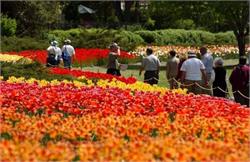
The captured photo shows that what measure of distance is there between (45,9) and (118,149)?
39.1m

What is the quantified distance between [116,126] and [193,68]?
255 inches

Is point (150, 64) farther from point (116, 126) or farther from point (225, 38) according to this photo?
point (225, 38)

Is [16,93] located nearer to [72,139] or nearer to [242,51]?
[72,139]

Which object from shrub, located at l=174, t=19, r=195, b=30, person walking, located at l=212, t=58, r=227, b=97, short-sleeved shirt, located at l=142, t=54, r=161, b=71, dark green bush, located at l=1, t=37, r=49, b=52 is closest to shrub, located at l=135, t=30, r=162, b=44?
shrub, located at l=174, t=19, r=195, b=30

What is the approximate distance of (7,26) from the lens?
4184cm

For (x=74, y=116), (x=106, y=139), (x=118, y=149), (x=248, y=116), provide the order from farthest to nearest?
(x=248, y=116), (x=74, y=116), (x=106, y=139), (x=118, y=149)

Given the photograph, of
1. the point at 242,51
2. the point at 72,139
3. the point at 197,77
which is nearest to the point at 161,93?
the point at 197,77

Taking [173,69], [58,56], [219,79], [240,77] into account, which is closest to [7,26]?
[58,56]

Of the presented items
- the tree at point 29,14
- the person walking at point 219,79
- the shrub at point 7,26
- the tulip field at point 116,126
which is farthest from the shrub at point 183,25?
the tulip field at point 116,126

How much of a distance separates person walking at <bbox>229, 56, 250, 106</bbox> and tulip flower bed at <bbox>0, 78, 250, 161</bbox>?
7.63 feet

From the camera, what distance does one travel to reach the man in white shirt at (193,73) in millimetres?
15141

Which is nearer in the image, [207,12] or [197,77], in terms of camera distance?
[197,77]

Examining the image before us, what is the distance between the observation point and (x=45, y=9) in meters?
45.6

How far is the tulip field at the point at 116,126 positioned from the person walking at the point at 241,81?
2.23m
